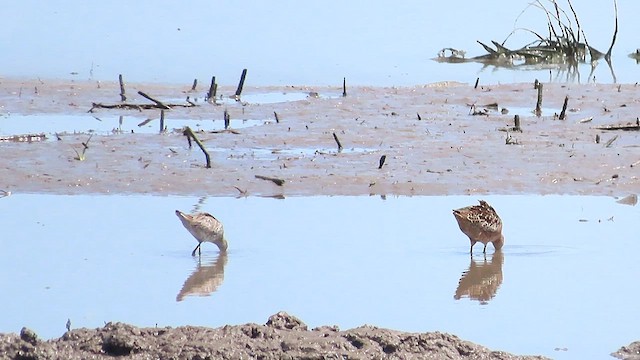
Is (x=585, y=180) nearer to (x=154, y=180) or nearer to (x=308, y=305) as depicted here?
(x=154, y=180)

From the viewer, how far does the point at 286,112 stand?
1599cm

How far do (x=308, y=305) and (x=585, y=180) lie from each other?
17.0ft

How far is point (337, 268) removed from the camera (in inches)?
364

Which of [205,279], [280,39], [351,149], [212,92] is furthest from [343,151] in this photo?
[280,39]

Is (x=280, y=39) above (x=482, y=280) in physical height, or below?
above

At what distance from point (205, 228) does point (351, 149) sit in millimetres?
4485

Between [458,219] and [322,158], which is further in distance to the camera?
[322,158]

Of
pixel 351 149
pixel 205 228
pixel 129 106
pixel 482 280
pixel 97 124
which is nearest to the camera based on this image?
pixel 482 280

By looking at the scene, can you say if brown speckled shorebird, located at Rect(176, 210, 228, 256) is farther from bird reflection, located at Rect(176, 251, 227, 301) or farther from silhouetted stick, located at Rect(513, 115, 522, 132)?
silhouetted stick, located at Rect(513, 115, 522, 132)

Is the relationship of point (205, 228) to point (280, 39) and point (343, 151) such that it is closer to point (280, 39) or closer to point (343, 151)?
point (343, 151)

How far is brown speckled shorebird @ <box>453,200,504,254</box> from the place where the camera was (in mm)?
9938

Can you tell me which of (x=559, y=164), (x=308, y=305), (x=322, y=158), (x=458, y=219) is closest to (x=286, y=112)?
(x=322, y=158)

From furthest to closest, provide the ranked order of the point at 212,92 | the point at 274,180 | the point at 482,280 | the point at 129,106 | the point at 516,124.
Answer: the point at 212,92, the point at 129,106, the point at 516,124, the point at 274,180, the point at 482,280

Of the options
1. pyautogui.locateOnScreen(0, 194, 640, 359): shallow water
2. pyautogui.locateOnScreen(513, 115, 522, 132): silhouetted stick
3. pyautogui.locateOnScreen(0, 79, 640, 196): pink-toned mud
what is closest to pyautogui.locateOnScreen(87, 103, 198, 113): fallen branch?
pyautogui.locateOnScreen(0, 79, 640, 196): pink-toned mud
